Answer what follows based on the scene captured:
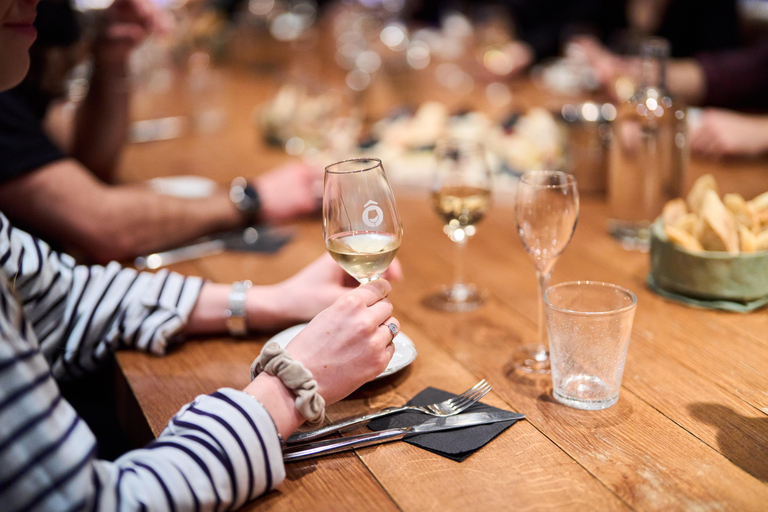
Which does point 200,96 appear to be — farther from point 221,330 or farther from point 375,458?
point 375,458

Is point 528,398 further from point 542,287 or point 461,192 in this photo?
point 461,192

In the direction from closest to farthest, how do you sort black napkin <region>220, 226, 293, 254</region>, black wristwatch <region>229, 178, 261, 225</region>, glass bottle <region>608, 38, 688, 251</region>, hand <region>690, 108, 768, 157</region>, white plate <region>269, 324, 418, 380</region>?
white plate <region>269, 324, 418, 380</region>
glass bottle <region>608, 38, 688, 251</region>
black napkin <region>220, 226, 293, 254</region>
black wristwatch <region>229, 178, 261, 225</region>
hand <region>690, 108, 768, 157</region>

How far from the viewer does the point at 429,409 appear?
80cm

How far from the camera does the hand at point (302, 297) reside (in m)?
1.01

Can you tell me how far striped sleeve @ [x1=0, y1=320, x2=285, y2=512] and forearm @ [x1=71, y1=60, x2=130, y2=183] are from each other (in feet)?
4.25

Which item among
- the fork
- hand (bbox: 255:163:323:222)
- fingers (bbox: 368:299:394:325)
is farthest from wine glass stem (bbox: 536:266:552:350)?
hand (bbox: 255:163:323:222)

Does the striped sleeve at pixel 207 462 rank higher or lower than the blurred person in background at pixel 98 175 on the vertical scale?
lower

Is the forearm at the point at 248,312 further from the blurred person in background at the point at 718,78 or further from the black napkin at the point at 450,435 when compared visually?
the blurred person in background at the point at 718,78

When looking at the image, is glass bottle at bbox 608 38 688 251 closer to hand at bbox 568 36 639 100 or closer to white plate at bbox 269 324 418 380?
white plate at bbox 269 324 418 380

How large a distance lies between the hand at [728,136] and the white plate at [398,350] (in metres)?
1.06

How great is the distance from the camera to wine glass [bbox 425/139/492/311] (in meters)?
1.10

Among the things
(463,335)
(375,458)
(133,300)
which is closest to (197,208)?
(133,300)

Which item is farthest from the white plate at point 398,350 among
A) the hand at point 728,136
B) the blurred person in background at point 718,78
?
the blurred person in background at point 718,78

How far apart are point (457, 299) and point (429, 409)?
1.15 feet
